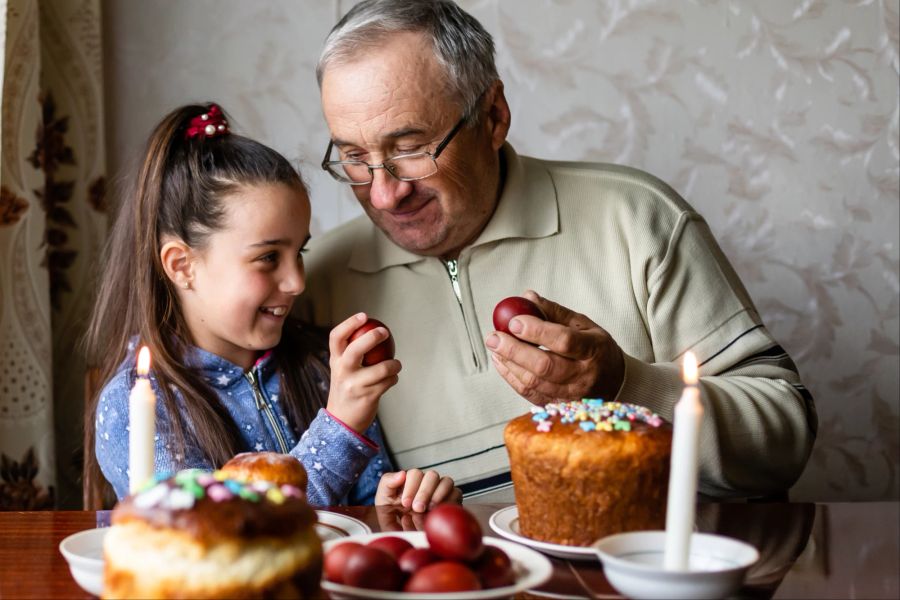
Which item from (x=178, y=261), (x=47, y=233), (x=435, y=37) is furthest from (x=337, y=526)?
(x=47, y=233)

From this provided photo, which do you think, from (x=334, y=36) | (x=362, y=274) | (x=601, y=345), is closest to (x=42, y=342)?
(x=362, y=274)

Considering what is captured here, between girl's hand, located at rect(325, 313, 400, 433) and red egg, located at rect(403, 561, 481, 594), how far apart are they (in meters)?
0.77

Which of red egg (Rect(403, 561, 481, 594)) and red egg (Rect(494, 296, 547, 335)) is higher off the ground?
red egg (Rect(494, 296, 547, 335))

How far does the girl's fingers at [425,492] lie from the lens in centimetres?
149

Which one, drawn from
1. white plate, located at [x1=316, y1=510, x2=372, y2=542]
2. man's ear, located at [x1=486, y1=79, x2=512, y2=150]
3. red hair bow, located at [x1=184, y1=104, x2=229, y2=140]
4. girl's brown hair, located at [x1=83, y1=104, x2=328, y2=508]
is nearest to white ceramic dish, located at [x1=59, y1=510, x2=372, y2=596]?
white plate, located at [x1=316, y1=510, x2=372, y2=542]

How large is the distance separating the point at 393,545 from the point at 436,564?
91 mm

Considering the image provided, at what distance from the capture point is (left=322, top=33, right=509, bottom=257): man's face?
197 centimetres

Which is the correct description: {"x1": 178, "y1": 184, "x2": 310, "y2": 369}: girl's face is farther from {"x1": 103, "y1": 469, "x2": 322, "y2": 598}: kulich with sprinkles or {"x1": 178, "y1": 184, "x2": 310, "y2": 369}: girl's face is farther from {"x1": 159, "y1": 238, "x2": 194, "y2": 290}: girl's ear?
{"x1": 103, "y1": 469, "x2": 322, "y2": 598}: kulich with sprinkles

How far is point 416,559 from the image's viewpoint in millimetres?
990

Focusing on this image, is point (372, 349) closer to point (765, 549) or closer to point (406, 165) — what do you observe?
point (406, 165)

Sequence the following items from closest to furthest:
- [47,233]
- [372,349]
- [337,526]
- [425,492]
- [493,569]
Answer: [493,569] → [337,526] → [425,492] → [372,349] → [47,233]

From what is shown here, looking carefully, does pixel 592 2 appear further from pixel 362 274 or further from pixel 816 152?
pixel 362 274

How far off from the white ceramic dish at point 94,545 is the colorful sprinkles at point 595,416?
0.26m

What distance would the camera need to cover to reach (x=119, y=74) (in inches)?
106
